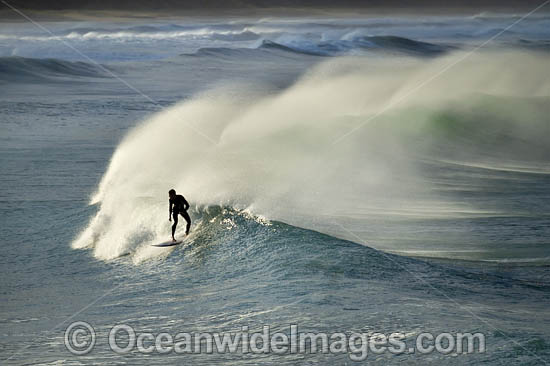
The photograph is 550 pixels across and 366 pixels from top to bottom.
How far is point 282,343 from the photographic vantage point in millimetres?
5992

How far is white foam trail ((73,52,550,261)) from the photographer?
31.1 ft

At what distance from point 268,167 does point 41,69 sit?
67.8 feet

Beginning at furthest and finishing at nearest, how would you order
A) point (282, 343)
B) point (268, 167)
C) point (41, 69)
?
1. point (41, 69)
2. point (268, 167)
3. point (282, 343)

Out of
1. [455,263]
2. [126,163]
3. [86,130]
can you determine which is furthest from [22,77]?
[455,263]

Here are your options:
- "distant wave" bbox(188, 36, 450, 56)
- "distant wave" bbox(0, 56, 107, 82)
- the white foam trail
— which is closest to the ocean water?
the white foam trail

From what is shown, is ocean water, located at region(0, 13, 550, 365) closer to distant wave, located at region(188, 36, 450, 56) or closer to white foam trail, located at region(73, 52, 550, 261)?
white foam trail, located at region(73, 52, 550, 261)

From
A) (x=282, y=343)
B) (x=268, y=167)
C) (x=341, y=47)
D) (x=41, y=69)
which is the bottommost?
(x=282, y=343)

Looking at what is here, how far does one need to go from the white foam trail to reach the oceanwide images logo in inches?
99.4

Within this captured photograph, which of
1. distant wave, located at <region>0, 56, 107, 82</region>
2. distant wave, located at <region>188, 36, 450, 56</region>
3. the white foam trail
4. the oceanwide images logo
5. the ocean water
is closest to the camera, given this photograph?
the oceanwide images logo

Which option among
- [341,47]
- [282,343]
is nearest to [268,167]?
[282,343]

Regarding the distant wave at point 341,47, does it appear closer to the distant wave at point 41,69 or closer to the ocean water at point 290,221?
the distant wave at point 41,69

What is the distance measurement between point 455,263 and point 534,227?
1807mm

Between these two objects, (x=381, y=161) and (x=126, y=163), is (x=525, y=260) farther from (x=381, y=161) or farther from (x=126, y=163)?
(x=126, y=163)

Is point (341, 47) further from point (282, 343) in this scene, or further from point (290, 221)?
point (282, 343)
